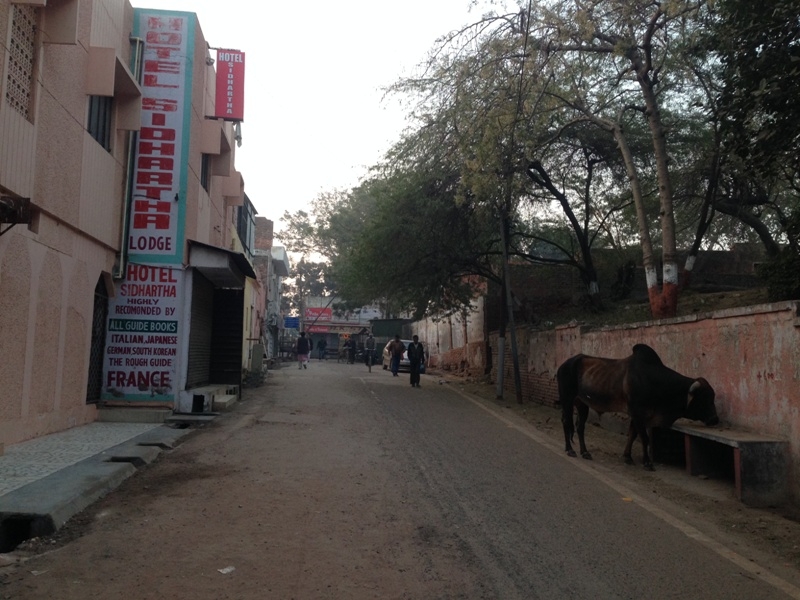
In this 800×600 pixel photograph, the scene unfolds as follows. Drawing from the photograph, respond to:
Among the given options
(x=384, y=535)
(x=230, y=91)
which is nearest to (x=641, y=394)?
(x=384, y=535)

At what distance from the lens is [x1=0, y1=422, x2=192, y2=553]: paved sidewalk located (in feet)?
20.3

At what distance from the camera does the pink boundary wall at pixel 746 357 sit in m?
8.02

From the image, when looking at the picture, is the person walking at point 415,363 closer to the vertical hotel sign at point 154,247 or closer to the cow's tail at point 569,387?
the vertical hotel sign at point 154,247

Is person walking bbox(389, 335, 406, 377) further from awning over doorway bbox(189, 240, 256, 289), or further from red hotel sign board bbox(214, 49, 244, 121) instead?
awning over doorway bbox(189, 240, 256, 289)

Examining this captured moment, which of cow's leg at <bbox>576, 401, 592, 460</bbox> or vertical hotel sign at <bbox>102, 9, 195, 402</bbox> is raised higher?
vertical hotel sign at <bbox>102, 9, 195, 402</bbox>

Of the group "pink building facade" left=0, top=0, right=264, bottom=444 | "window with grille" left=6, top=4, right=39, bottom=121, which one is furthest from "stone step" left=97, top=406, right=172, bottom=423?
"window with grille" left=6, top=4, right=39, bottom=121

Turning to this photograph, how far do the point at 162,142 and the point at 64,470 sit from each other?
7885mm

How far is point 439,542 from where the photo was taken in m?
6.02

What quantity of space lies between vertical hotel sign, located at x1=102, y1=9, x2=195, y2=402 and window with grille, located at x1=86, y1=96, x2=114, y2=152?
3.84 feet

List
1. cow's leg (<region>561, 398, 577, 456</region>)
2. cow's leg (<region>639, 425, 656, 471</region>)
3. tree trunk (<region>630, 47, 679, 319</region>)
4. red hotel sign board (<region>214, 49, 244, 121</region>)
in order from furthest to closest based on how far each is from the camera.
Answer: red hotel sign board (<region>214, 49, 244, 121</region>), tree trunk (<region>630, 47, 679, 319</region>), cow's leg (<region>561, 398, 577, 456</region>), cow's leg (<region>639, 425, 656, 471</region>)

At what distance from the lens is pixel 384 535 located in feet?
20.3

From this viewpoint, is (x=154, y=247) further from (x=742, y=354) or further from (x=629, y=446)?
(x=742, y=354)

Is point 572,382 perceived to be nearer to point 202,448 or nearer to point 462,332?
point 202,448

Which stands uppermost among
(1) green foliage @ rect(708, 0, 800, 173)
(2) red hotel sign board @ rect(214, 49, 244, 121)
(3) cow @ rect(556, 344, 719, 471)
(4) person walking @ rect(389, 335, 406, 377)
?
(2) red hotel sign board @ rect(214, 49, 244, 121)
